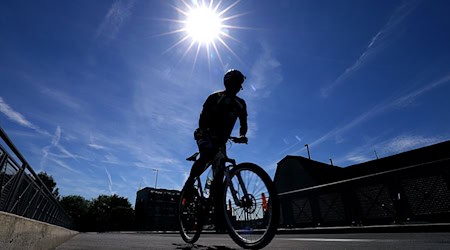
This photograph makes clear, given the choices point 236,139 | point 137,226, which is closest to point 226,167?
point 236,139

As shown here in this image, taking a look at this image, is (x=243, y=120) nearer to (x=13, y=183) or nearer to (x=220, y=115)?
(x=220, y=115)

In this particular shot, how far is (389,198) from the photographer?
1084 centimetres

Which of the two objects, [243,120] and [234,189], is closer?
[234,189]

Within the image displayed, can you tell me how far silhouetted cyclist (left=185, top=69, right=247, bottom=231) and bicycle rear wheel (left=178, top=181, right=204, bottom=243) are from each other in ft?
2.37

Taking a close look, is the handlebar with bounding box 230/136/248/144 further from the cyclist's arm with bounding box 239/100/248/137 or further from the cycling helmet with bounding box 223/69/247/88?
the cycling helmet with bounding box 223/69/247/88

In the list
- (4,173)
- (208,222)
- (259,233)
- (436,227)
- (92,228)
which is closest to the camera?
(259,233)

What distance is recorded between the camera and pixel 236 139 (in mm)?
3941

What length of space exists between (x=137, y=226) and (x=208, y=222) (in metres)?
70.9

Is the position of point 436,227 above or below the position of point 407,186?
below

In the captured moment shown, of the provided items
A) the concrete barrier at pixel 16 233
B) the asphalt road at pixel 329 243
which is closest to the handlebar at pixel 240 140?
the asphalt road at pixel 329 243

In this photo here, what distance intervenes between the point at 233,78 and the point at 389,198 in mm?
11503

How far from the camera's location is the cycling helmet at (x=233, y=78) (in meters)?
3.79

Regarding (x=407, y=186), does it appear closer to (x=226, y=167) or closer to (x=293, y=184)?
(x=226, y=167)

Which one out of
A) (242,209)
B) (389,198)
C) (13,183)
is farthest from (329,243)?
(389,198)
